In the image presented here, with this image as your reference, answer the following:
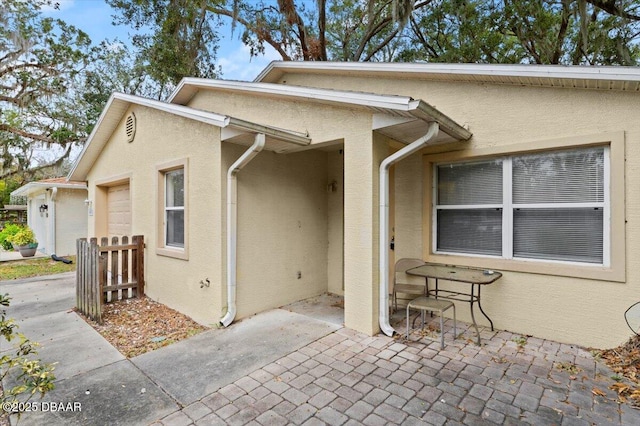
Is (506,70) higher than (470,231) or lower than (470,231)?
higher

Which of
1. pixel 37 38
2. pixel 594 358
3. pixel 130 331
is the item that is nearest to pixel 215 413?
pixel 130 331

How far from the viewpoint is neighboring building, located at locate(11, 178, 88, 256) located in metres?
12.5

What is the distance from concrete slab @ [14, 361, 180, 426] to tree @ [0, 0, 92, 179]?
618 inches

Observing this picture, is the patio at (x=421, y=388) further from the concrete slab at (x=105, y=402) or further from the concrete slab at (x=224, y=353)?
the concrete slab at (x=105, y=402)

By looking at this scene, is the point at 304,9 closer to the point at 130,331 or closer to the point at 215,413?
the point at 130,331

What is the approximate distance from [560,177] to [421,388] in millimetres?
3110

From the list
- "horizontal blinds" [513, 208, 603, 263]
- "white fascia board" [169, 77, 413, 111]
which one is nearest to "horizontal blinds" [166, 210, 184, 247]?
"white fascia board" [169, 77, 413, 111]

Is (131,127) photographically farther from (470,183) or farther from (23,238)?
→ (23,238)

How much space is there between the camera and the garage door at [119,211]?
7.78 meters

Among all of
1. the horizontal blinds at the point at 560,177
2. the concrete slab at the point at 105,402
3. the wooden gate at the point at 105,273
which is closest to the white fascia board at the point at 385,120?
the horizontal blinds at the point at 560,177

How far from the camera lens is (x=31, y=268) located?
33.9 ft

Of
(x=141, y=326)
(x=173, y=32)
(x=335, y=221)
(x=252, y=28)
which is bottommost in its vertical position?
(x=141, y=326)

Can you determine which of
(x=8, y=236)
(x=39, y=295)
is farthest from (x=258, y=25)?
(x=8, y=236)

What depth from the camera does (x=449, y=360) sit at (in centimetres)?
359
